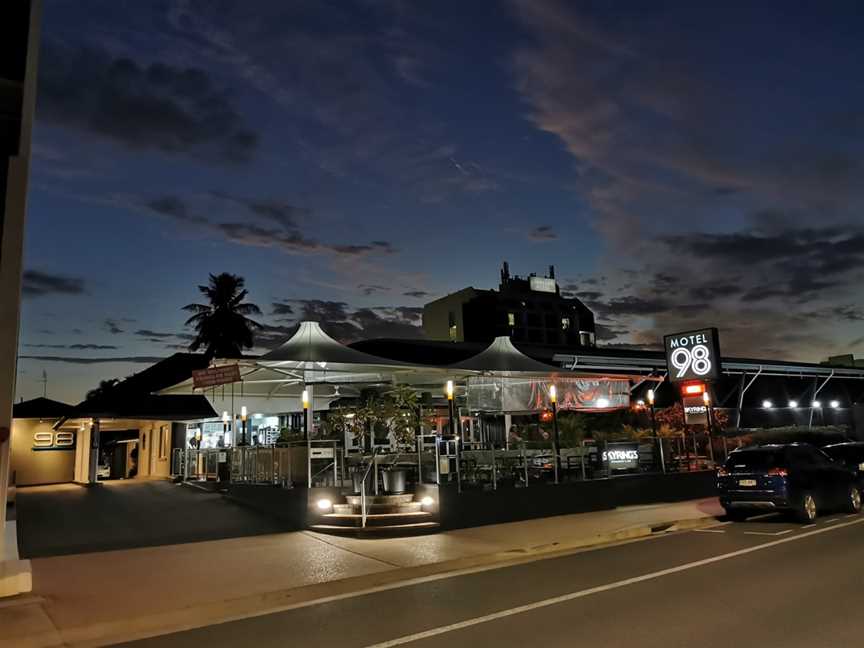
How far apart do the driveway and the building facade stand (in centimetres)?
5797

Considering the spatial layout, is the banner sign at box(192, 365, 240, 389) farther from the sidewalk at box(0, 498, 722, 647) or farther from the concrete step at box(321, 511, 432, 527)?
the concrete step at box(321, 511, 432, 527)

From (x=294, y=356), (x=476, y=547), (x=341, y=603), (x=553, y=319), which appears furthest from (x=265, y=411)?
(x=553, y=319)

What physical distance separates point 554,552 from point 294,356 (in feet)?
25.0

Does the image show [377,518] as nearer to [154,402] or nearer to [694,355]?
[694,355]

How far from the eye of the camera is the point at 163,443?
98.4ft

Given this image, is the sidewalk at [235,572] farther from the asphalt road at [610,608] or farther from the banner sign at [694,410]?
the banner sign at [694,410]

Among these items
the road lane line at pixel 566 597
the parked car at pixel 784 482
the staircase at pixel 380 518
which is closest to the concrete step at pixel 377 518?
the staircase at pixel 380 518

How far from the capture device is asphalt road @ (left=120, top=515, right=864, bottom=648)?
5.93 m

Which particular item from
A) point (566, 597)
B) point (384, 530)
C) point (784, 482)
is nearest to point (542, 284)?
point (784, 482)

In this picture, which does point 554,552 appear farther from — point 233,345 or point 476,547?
point 233,345

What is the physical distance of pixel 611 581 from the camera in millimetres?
8391

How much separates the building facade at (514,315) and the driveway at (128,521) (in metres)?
58.0

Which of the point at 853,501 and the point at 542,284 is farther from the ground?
the point at 542,284

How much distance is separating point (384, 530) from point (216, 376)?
508 cm
